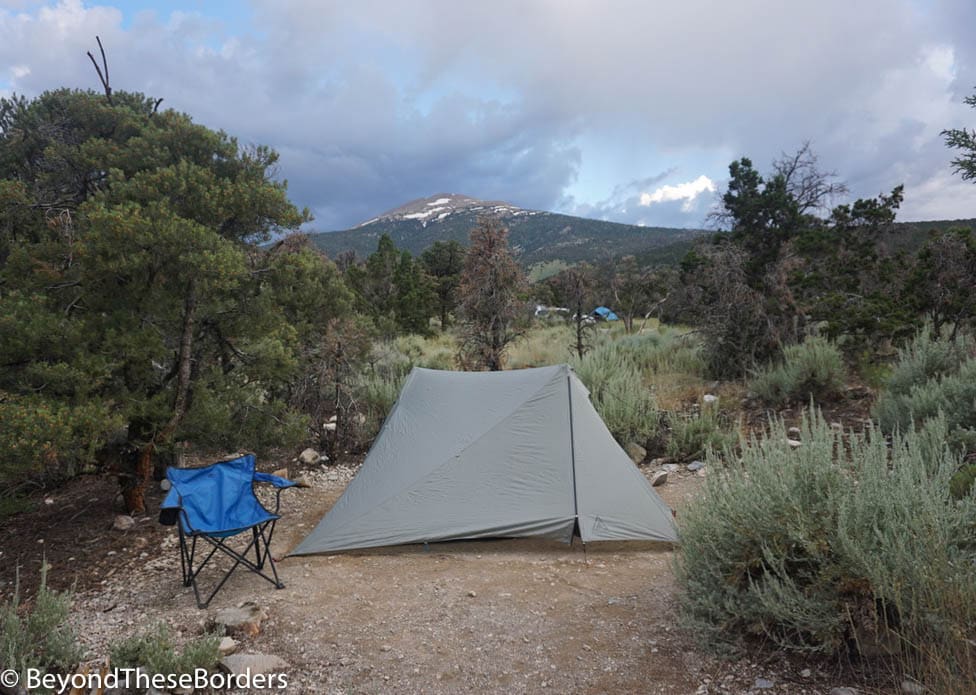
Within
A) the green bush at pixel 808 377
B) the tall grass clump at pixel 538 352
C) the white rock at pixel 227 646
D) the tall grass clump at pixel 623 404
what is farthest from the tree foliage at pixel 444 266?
the white rock at pixel 227 646

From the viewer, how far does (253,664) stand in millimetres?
3072

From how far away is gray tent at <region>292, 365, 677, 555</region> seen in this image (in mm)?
4762

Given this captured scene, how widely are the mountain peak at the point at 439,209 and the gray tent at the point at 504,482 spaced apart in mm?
56188

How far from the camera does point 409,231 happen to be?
62.0m

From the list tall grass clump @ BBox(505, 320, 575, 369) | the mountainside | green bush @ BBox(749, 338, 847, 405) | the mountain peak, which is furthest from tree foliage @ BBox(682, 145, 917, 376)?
the mountain peak

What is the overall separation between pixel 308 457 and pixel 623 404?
A: 417 centimetres

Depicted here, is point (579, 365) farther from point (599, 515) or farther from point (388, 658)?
point (388, 658)

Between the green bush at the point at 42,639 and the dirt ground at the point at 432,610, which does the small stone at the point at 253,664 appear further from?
the green bush at the point at 42,639

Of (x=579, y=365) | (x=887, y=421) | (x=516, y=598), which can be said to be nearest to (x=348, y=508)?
(x=516, y=598)

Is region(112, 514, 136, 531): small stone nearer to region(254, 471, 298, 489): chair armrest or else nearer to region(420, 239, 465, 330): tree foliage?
region(254, 471, 298, 489): chair armrest

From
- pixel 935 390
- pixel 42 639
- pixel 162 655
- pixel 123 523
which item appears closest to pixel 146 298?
pixel 123 523

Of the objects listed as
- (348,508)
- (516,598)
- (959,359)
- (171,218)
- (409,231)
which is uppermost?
(409,231)

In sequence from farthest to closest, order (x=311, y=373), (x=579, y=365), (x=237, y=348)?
(x=579, y=365) → (x=311, y=373) → (x=237, y=348)

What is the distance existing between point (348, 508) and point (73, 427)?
208cm
